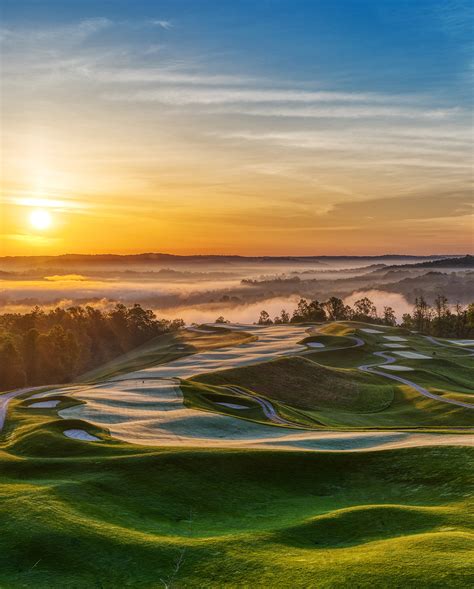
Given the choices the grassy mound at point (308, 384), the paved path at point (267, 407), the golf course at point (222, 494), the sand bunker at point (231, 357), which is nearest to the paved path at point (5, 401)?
the golf course at point (222, 494)

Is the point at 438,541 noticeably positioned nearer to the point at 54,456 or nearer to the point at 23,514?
the point at 23,514

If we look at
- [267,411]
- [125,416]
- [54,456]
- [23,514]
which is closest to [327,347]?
[267,411]

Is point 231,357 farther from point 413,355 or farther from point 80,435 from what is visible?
point 80,435

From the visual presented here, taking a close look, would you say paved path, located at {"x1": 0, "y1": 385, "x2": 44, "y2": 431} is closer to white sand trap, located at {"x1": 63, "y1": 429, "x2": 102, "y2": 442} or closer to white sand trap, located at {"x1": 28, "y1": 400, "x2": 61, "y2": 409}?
white sand trap, located at {"x1": 28, "y1": 400, "x2": 61, "y2": 409}

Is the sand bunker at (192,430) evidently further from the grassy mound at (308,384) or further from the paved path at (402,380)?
the paved path at (402,380)

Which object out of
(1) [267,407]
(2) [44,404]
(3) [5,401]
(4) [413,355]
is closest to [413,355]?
(4) [413,355]
